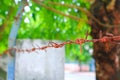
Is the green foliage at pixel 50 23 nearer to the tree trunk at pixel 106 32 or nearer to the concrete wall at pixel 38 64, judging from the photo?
the tree trunk at pixel 106 32

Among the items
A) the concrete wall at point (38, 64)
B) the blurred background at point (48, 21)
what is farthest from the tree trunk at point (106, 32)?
the concrete wall at point (38, 64)

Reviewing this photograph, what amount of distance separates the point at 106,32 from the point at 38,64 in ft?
3.44

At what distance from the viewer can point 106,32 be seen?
279 cm

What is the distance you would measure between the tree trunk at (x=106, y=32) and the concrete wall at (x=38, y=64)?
2.90ft

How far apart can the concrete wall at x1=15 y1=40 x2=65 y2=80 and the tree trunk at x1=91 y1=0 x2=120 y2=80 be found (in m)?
0.88

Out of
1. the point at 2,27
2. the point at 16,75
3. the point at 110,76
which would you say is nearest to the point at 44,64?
the point at 16,75

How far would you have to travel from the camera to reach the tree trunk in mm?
2762

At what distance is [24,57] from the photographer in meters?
1.86

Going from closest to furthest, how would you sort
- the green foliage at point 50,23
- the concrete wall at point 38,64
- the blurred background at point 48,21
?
the concrete wall at point 38,64 → the blurred background at point 48,21 → the green foliage at point 50,23

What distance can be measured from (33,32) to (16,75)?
2.40 m

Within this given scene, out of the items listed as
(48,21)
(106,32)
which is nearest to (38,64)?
(106,32)

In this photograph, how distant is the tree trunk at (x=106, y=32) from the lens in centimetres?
276

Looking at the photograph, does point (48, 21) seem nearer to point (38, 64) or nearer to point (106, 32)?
point (106, 32)

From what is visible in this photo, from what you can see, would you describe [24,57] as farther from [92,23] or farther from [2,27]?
[2,27]
